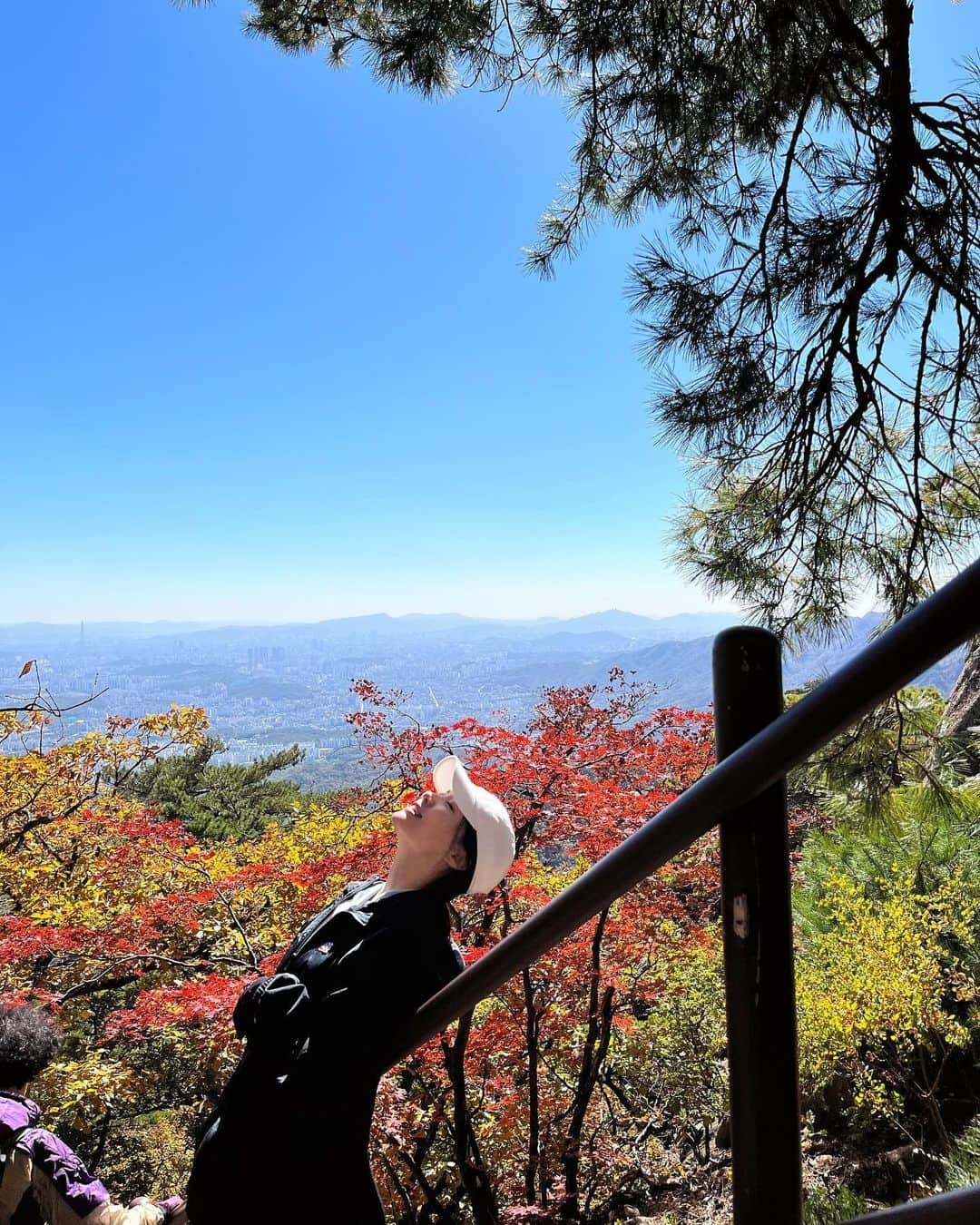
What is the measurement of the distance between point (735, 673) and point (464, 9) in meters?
3.56

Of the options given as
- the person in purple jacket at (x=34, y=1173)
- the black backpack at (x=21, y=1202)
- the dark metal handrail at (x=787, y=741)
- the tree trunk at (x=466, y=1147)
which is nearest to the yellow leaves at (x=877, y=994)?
the tree trunk at (x=466, y=1147)

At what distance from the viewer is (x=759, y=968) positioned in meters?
0.56

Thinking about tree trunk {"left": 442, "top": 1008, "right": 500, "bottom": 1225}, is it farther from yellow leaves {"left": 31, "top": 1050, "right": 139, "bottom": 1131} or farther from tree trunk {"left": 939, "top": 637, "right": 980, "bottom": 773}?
tree trunk {"left": 939, "top": 637, "right": 980, "bottom": 773}

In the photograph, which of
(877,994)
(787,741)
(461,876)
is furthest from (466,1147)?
(787,741)

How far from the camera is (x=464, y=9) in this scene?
2984 mm

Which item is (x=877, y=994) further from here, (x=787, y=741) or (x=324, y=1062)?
(x=787, y=741)

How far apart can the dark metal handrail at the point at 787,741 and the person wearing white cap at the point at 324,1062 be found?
49 centimetres

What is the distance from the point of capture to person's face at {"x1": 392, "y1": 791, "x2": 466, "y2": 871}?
133 centimetres

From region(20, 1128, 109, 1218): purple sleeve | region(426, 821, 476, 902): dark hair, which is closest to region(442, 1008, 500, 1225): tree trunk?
region(20, 1128, 109, 1218): purple sleeve

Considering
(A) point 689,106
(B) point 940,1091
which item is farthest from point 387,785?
(B) point 940,1091

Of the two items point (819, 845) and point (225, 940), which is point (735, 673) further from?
point (819, 845)

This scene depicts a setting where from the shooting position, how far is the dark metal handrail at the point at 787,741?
1.43 ft

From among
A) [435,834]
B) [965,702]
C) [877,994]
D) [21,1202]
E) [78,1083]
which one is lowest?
[78,1083]

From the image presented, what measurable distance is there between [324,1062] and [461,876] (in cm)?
38
